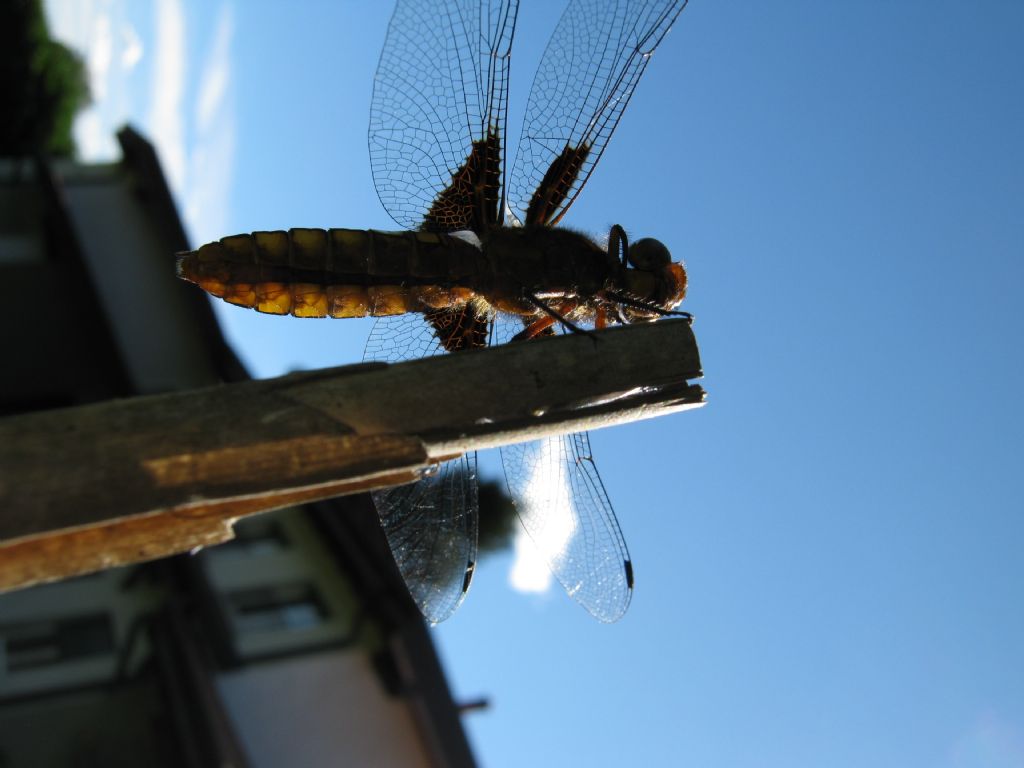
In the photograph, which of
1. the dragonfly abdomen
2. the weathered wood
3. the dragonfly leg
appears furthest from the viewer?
the dragonfly leg

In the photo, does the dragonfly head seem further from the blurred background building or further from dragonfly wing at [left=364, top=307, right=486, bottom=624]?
the blurred background building

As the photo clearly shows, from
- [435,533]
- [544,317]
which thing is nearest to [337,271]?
[544,317]

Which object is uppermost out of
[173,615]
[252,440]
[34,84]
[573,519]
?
[34,84]

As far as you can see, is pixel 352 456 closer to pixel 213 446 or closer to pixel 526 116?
pixel 213 446

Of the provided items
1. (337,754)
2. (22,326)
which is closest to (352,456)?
(337,754)

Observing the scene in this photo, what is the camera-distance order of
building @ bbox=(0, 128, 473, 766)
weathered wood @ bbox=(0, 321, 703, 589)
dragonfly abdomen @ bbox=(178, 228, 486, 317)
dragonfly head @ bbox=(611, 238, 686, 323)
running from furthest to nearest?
building @ bbox=(0, 128, 473, 766) → dragonfly head @ bbox=(611, 238, 686, 323) → dragonfly abdomen @ bbox=(178, 228, 486, 317) → weathered wood @ bbox=(0, 321, 703, 589)

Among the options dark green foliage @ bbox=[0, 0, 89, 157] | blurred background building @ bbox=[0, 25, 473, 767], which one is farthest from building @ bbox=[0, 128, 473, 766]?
dark green foliage @ bbox=[0, 0, 89, 157]

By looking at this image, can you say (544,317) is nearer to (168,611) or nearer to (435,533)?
(435,533)
